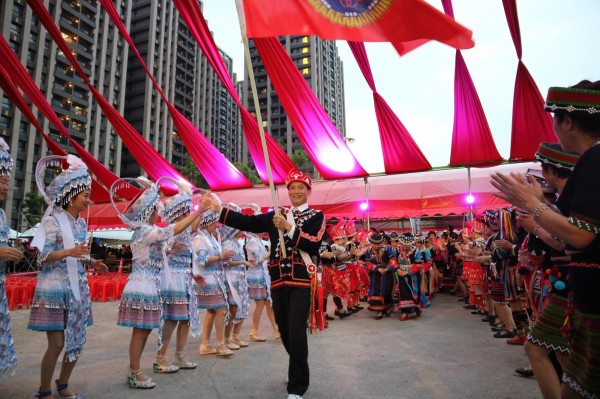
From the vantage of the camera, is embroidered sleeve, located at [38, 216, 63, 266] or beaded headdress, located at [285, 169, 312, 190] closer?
embroidered sleeve, located at [38, 216, 63, 266]

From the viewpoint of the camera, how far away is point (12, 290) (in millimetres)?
9016

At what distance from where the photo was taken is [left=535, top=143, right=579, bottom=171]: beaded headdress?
7.86 feet

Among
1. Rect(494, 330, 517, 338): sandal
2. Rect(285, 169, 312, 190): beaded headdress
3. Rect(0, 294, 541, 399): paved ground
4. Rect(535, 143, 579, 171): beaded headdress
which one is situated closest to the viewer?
Rect(535, 143, 579, 171): beaded headdress

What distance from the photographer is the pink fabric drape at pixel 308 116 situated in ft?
30.6

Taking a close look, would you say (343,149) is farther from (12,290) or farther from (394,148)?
(12,290)

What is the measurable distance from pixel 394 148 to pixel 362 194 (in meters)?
2.80

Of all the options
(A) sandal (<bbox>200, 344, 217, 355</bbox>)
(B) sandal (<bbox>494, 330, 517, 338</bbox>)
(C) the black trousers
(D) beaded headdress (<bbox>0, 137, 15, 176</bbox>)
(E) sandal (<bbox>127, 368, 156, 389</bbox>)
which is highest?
(D) beaded headdress (<bbox>0, 137, 15, 176</bbox>)

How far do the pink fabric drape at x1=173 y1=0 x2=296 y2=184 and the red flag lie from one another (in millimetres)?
4775

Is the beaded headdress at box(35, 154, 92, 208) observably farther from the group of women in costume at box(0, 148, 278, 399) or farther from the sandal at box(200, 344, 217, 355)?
the sandal at box(200, 344, 217, 355)

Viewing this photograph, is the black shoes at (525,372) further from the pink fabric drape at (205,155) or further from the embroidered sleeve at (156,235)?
the pink fabric drape at (205,155)

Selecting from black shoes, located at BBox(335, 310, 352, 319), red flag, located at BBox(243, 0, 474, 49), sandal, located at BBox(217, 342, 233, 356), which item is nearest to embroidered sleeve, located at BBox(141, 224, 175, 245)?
sandal, located at BBox(217, 342, 233, 356)

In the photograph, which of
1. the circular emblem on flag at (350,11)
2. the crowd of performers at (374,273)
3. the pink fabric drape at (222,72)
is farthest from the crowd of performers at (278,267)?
the pink fabric drape at (222,72)

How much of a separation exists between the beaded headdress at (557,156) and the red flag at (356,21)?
5.88 ft

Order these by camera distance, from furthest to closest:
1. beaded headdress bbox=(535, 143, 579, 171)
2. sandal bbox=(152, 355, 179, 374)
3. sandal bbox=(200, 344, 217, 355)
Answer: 1. sandal bbox=(200, 344, 217, 355)
2. sandal bbox=(152, 355, 179, 374)
3. beaded headdress bbox=(535, 143, 579, 171)
